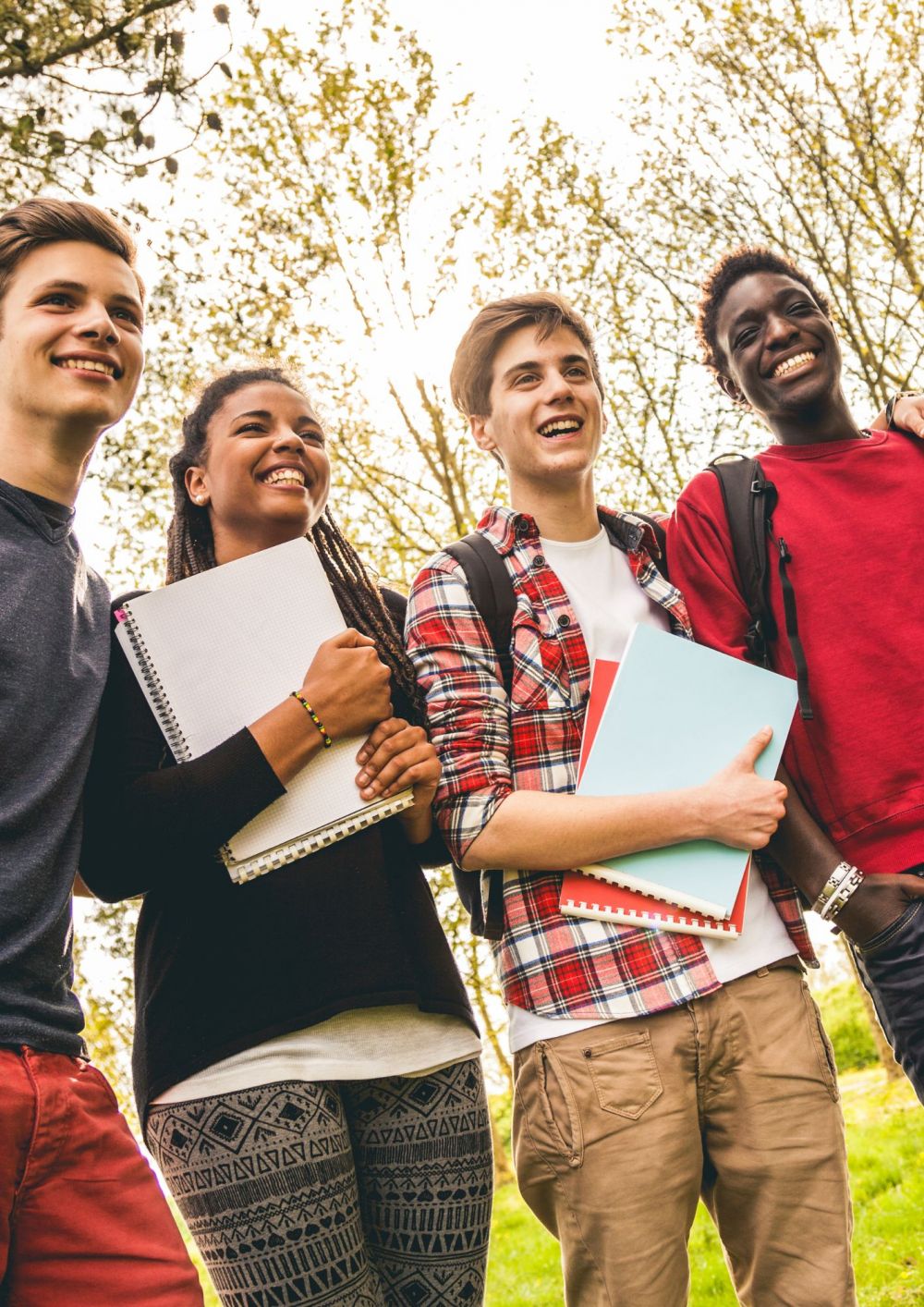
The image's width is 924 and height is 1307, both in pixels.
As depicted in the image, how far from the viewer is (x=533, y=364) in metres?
2.61

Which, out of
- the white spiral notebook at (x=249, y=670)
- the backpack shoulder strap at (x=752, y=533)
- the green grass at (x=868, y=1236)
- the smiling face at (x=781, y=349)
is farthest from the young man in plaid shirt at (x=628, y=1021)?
the green grass at (x=868, y=1236)

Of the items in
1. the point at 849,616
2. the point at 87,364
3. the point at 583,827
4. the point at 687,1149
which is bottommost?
the point at 687,1149

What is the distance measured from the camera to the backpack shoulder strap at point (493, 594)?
7.51 ft

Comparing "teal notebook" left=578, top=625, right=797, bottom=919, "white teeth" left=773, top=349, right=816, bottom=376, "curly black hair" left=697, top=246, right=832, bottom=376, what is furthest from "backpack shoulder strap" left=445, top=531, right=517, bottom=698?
"curly black hair" left=697, top=246, right=832, bottom=376

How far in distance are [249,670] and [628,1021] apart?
3.39 feet

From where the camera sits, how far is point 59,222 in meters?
2.13

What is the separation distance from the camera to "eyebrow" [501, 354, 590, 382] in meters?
2.61

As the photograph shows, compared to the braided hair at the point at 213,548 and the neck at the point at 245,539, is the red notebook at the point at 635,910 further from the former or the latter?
the neck at the point at 245,539

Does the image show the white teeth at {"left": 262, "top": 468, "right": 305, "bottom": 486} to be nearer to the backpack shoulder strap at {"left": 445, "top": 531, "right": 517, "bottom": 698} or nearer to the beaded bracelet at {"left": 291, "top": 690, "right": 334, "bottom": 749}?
the backpack shoulder strap at {"left": 445, "top": 531, "right": 517, "bottom": 698}

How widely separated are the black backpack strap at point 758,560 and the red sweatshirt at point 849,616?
0.02 metres

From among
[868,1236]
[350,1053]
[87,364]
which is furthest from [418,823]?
[868,1236]

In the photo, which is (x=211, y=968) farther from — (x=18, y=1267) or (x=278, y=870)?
(x=18, y=1267)

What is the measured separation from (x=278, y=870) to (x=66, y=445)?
956 millimetres

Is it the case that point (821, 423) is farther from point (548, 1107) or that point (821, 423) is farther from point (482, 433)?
point (548, 1107)
